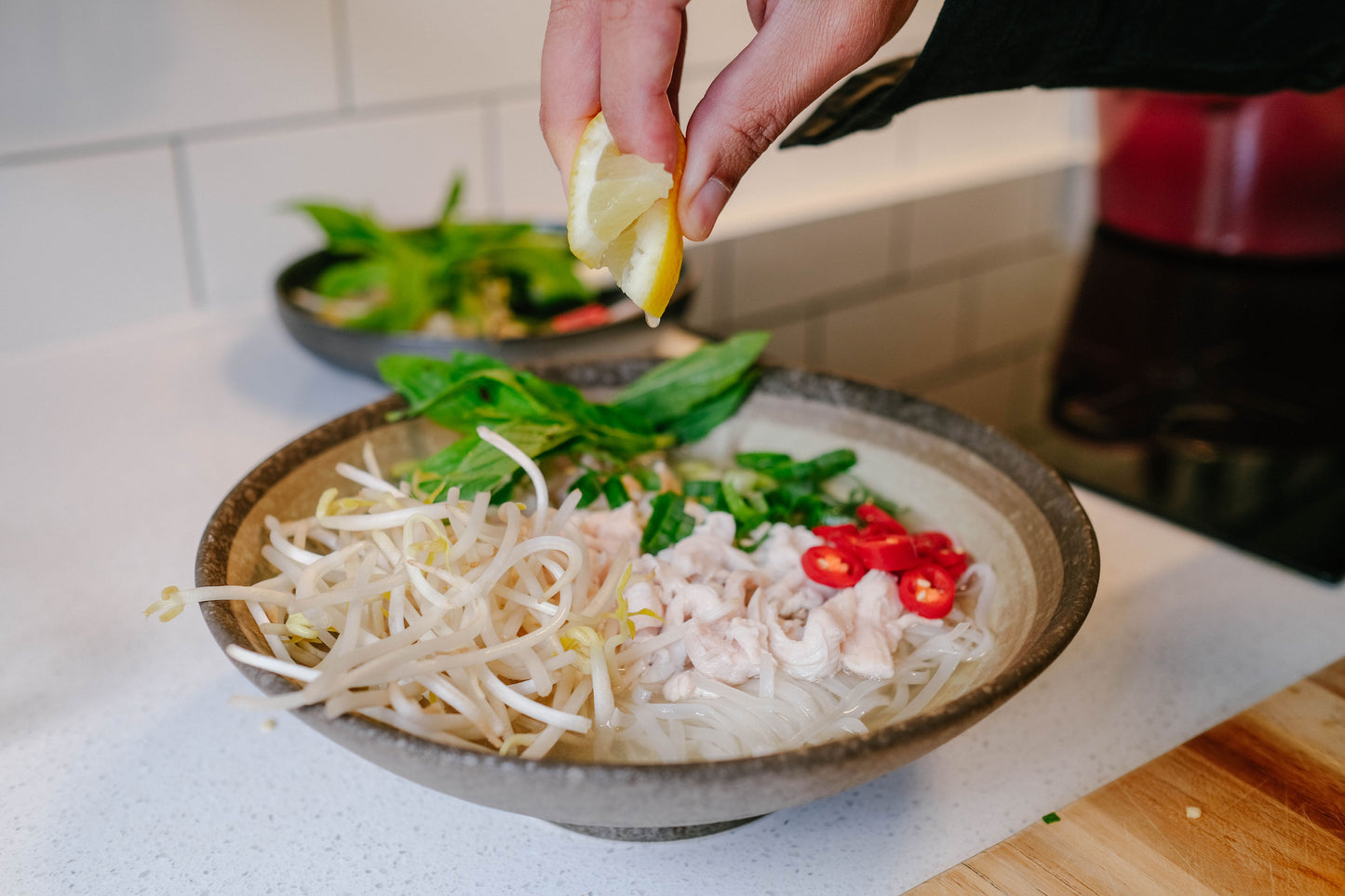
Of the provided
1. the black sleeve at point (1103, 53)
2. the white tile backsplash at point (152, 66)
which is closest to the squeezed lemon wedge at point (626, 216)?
the black sleeve at point (1103, 53)

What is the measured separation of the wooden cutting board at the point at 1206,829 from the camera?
2.12 feet

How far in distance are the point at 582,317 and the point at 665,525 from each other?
2.04ft

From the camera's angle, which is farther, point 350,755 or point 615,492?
point 615,492

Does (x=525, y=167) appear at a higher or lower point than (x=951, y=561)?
higher

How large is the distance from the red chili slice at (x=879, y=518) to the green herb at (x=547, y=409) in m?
0.17

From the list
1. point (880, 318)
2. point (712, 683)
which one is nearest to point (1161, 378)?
point (880, 318)

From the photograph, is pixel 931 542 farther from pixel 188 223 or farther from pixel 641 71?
pixel 188 223

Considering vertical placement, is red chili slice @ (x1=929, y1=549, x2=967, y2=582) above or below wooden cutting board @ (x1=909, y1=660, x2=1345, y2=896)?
above

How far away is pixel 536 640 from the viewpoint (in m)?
0.69

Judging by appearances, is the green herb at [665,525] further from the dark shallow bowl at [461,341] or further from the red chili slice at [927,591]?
the dark shallow bowl at [461,341]

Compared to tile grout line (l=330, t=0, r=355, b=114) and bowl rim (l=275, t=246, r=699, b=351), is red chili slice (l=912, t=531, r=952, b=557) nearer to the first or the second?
bowl rim (l=275, t=246, r=699, b=351)

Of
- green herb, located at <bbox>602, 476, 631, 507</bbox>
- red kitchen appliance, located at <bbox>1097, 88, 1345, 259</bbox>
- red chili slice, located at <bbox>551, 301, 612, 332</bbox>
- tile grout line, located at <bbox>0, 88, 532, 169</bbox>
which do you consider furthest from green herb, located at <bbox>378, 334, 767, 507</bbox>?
red kitchen appliance, located at <bbox>1097, 88, 1345, 259</bbox>

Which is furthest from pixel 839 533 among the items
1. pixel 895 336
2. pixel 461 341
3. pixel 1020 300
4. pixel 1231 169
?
pixel 1231 169

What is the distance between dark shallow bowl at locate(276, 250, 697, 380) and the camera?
47.2 inches
